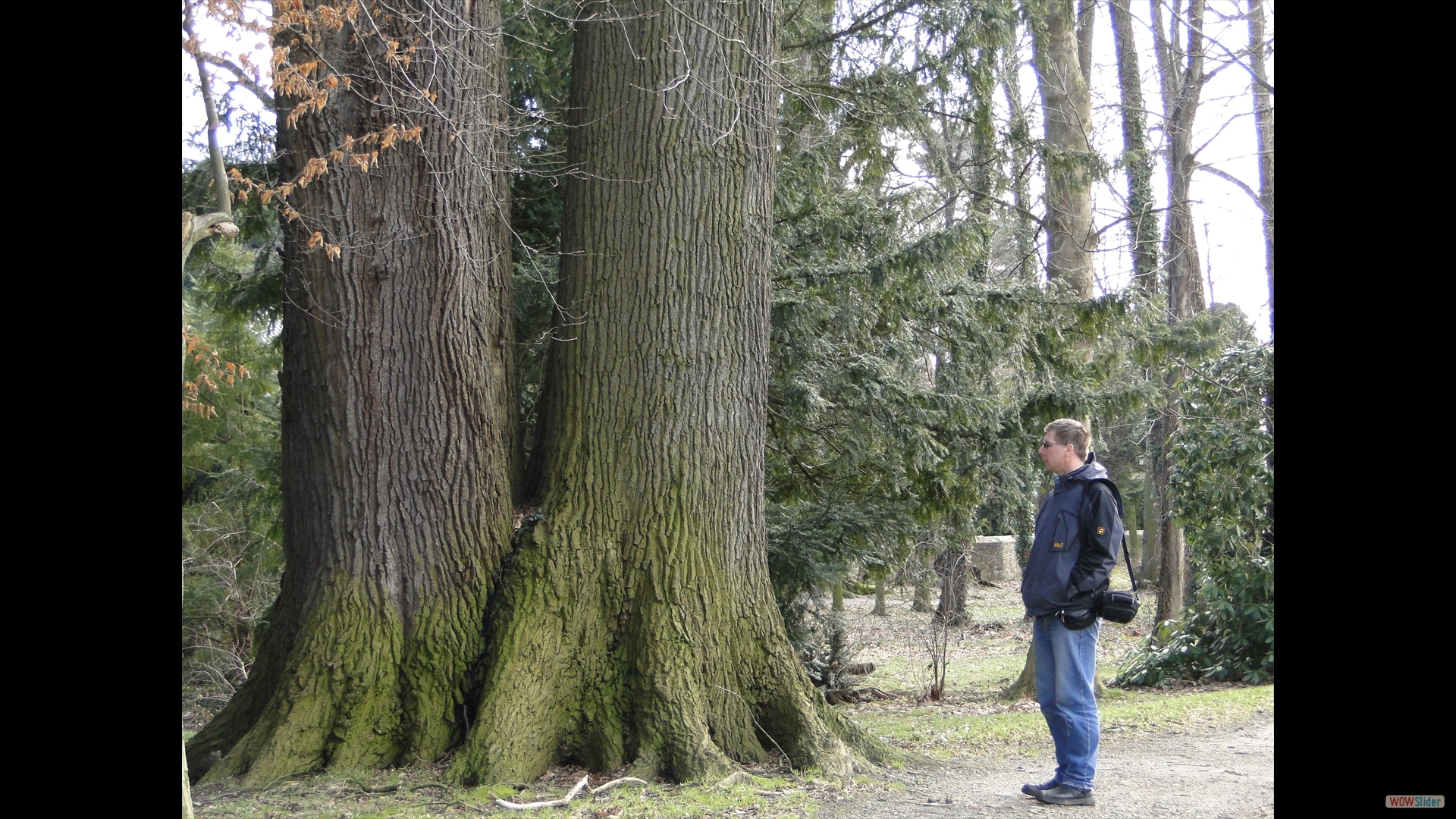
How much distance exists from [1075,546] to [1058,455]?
46cm

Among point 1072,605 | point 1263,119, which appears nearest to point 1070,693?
point 1072,605

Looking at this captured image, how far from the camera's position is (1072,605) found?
4816 mm

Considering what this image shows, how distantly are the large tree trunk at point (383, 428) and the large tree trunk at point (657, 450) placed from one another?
35 centimetres

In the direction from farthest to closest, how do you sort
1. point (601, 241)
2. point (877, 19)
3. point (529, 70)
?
point (877, 19)
point (529, 70)
point (601, 241)

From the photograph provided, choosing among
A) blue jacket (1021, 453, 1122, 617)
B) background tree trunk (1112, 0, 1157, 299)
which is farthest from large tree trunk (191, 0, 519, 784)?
background tree trunk (1112, 0, 1157, 299)

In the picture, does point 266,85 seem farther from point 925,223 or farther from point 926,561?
point 926,561

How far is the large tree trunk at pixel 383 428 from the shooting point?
528cm

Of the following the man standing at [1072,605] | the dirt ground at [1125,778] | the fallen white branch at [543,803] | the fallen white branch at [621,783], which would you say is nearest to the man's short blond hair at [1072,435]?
the man standing at [1072,605]

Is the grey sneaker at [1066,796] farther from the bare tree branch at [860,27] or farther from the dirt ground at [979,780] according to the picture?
the bare tree branch at [860,27]

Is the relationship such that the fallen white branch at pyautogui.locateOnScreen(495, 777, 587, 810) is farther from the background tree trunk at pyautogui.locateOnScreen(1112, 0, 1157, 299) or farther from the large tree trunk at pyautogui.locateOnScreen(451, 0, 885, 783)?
the background tree trunk at pyautogui.locateOnScreen(1112, 0, 1157, 299)
